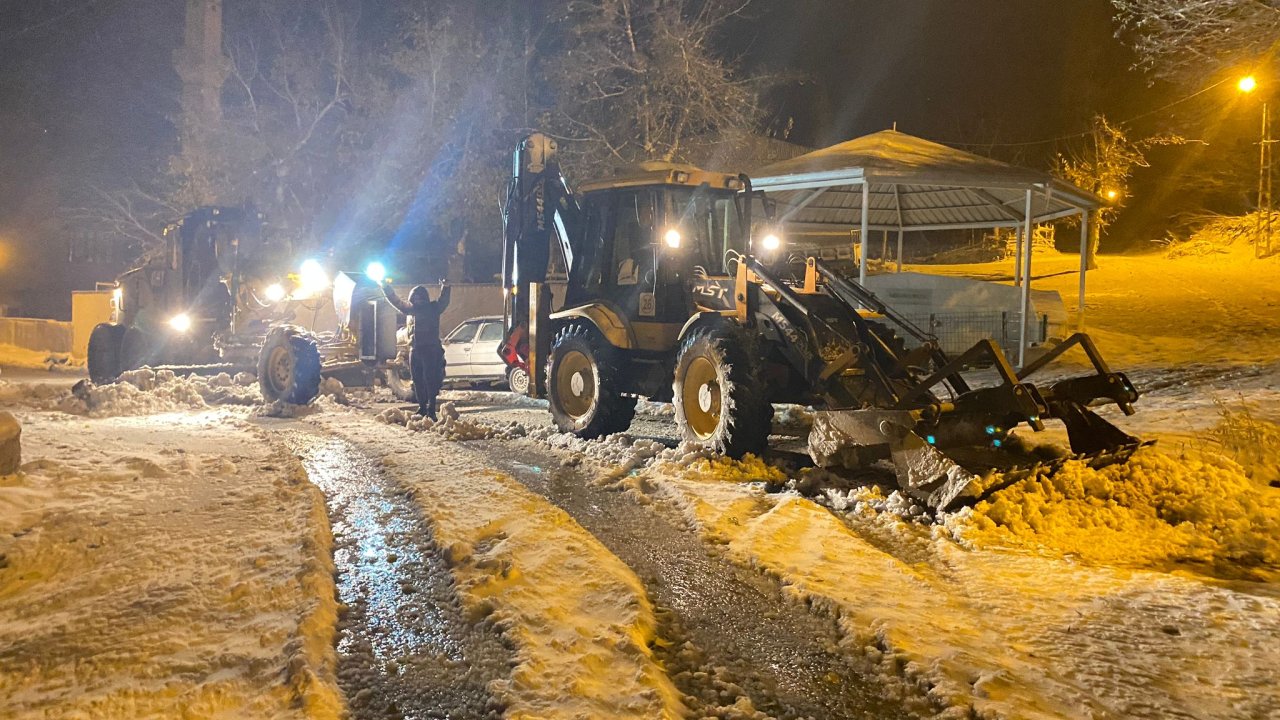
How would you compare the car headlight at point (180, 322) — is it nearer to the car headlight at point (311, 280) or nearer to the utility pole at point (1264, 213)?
the car headlight at point (311, 280)

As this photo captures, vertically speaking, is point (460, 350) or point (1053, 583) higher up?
point (460, 350)

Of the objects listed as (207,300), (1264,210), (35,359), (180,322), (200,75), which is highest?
(200,75)

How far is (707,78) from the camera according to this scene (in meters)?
23.7

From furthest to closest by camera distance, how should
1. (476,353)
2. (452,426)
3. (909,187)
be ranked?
1. (909,187)
2. (476,353)
3. (452,426)

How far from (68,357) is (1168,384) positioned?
2719 cm

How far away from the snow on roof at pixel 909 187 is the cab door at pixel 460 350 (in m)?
6.02

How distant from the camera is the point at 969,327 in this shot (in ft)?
61.1

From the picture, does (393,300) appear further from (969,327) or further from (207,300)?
(969,327)

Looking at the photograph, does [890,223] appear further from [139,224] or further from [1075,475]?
[139,224]

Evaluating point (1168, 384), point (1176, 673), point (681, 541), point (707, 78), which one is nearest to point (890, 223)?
point (707, 78)

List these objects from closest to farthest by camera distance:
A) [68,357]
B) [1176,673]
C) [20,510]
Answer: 1. [1176,673]
2. [20,510]
3. [68,357]

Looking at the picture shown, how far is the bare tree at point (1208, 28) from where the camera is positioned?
1475cm

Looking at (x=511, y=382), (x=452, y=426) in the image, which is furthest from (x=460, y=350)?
(x=452, y=426)

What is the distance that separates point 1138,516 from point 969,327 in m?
12.1
